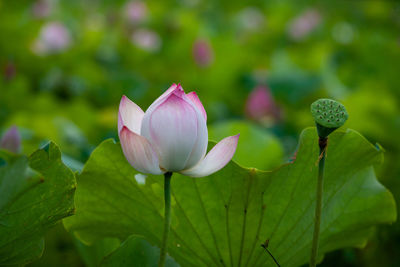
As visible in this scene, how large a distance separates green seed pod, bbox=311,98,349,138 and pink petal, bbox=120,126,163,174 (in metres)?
0.17

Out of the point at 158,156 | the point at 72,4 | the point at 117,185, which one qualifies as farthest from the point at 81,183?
the point at 72,4

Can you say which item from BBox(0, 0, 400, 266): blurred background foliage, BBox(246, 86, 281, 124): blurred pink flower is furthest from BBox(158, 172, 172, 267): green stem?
BBox(246, 86, 281, 124): blurred pink flower

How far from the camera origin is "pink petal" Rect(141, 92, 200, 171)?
51 cm

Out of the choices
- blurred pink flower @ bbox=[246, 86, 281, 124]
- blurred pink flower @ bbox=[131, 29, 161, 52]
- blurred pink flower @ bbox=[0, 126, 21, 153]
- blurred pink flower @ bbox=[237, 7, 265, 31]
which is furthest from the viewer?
blurred pink flower @ bbox=[237, 7, 265, 31]

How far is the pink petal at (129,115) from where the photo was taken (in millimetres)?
550

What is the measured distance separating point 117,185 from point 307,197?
24 centimetres

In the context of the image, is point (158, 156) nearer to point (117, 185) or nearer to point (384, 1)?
point (117, 185)

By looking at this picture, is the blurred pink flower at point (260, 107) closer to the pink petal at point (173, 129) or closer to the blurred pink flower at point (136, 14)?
the pink petal at point (173, 129)

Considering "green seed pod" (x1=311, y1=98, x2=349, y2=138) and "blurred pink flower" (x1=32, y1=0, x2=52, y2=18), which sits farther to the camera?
"blurred pink flower" (x1=32, y1=0, x2=52, y2=18)

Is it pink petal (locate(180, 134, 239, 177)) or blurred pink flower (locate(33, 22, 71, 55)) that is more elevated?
pink petal (locate(180, 134, 239, 177))

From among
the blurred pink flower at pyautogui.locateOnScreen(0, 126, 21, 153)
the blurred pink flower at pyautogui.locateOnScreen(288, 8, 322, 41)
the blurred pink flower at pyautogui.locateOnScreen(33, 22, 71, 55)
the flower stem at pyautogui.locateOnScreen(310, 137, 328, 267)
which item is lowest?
the blurred pink flower at pyautogui.locateOnScreen(288, 8, 322, 41)

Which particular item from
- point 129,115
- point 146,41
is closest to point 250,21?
point 146,41

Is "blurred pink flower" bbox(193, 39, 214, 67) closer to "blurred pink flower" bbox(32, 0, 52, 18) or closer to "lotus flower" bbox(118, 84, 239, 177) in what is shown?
"blurred pink flower" bbox(32, 0, 52, 18)

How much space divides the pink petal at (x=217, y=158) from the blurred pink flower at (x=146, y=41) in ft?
6.24
